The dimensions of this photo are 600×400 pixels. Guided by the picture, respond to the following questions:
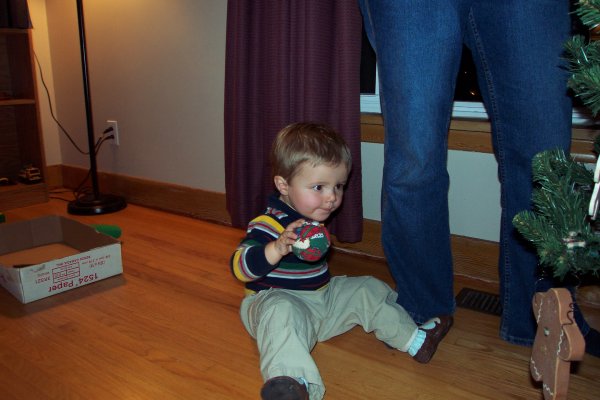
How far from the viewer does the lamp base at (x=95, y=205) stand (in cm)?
227

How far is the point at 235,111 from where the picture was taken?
70.8 inches

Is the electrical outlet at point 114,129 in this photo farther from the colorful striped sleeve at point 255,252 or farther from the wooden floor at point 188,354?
the colorful striped sleeve at point 255,252

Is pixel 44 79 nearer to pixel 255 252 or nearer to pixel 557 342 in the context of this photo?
pixel 255 252

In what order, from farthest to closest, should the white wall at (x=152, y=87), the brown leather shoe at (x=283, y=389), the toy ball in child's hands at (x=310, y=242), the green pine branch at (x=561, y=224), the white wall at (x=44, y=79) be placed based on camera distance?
the white wall at (x=44, y=79), the white wall at (x=152, y=87), the toy ball in child's hands at (x=310, y=242), the brown leather shoe at (x=283, y=389), the green pine branch at (x=561, y=224)

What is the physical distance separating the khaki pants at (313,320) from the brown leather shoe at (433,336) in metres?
0.03

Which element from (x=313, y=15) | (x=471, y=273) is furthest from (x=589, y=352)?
(x=313, y=15)

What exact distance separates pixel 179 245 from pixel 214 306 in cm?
53

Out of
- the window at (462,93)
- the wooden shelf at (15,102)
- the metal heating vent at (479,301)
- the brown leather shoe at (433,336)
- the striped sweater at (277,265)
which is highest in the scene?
the window at (462,93)

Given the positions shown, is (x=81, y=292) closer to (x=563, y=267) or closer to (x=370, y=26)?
(x=370, y=26)

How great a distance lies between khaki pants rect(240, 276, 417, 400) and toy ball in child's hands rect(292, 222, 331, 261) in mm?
109

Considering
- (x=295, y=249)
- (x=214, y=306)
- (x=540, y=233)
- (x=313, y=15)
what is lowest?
(x=214, y=306)

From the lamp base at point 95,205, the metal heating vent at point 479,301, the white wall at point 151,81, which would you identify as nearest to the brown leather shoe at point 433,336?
the metal heating vent at point 479,301

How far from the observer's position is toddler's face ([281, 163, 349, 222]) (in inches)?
45.6

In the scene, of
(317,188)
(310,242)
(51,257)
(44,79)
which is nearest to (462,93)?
(317,188)
